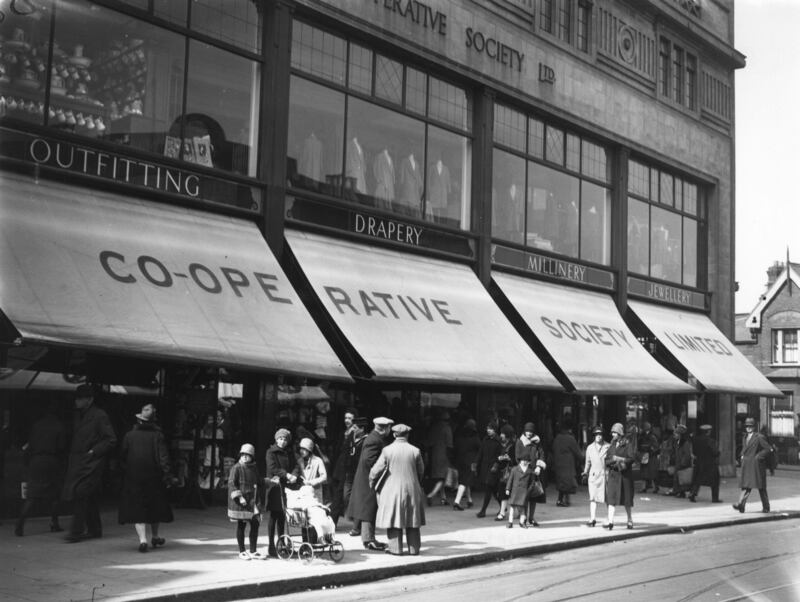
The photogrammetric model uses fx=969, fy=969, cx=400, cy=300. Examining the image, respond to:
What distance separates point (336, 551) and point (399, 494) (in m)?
1.26

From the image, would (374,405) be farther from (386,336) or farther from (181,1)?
(181,1)

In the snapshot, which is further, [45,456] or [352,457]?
[352,457]

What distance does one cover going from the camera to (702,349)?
28.8 metres

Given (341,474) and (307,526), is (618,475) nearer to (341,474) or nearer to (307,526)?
(341,474)

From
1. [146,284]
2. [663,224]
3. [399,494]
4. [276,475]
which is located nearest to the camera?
[276,475]

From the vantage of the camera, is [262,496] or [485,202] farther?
[485,202]

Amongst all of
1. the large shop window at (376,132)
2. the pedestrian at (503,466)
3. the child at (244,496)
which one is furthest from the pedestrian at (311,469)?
the large shop window at (376,132)

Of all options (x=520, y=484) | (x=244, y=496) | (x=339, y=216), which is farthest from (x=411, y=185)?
(x=244, y=496)

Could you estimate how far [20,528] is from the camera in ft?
42.9

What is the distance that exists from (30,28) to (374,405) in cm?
948

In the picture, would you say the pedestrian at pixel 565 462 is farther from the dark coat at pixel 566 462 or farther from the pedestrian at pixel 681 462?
the pedestrian at pixel 681 462

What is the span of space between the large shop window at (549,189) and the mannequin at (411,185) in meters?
2.63

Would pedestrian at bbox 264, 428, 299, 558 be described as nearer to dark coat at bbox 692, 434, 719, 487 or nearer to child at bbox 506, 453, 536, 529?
child at bbox 506, 453, 536, 529

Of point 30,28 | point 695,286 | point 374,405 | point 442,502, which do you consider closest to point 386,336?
point 374,405
